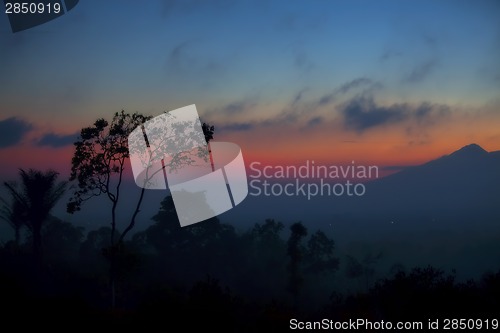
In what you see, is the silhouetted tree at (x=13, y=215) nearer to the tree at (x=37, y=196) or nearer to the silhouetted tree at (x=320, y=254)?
the tree at (x=37, y=196)

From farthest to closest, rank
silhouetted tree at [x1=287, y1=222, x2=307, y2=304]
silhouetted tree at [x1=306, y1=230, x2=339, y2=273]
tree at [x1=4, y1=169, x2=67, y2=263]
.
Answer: silhouetted tree at [x1=306, y1=230, x2=339, y2=273], silhouetted tree at [x1=287, y1=222, x2=307, y2=304], tree at [x1=4, y1=169, x2=67, y2=263]

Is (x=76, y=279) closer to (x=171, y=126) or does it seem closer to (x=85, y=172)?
(x=85, y=172)

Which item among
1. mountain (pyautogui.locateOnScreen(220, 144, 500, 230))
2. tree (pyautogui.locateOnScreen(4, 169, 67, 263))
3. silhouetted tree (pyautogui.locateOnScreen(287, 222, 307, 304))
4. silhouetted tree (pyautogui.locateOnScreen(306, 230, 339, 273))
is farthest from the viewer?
mountain (pyautogui.locateOnScreen(220, 144, 500, 230))

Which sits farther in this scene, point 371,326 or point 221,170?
point 221,170

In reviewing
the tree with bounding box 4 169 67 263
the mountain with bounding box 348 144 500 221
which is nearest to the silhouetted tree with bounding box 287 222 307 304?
the tree with bounding box 4 169 67 263

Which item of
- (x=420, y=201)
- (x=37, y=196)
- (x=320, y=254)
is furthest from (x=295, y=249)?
(x=420, y=201)

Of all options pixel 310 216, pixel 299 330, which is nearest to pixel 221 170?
pixel 299 330

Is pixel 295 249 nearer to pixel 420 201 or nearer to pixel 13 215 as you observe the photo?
pixel 13 215

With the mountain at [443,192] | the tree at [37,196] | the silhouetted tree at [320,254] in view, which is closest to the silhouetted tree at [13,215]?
the tree at [37,196]

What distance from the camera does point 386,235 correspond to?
103 metres

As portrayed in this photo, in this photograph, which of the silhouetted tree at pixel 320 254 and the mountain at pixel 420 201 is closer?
the silhouetted tree at pixel 320 254

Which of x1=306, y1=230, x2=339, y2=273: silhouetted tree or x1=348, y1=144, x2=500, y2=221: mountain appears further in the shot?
x1=348, y1=144, x2=500, y2=221: mountain

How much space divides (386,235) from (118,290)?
8306 centimetres

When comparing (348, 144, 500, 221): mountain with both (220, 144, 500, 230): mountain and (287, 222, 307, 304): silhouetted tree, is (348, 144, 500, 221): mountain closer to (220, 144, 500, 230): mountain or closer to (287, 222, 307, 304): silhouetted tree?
(220, 144, 500, 230): mountain
